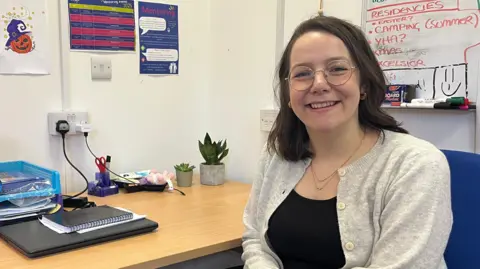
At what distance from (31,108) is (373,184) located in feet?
4.38

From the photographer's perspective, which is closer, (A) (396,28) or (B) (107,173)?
(A) (396,28)

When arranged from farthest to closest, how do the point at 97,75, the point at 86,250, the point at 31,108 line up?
1. the point at 97,75
2. the point at 31,108
3. the point at 86,250

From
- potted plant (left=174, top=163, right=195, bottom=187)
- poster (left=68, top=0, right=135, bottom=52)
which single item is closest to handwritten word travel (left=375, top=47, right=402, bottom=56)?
potted plant (left=174, top=163, right=195, bottom=187)

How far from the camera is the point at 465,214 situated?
3.71ft

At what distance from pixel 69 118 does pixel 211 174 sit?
636 mm

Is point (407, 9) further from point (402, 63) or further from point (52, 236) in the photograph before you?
point (52, 236)

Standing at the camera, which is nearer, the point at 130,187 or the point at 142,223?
the point at 142,223

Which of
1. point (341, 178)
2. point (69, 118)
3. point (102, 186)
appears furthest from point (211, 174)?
point (341, 178)

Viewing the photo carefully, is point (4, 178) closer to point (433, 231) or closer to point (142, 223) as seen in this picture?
point (142, 223)

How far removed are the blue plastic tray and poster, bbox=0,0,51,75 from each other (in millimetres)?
345

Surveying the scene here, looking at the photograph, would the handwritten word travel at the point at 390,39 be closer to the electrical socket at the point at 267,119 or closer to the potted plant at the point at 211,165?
the electrical socket at the point at 267,119

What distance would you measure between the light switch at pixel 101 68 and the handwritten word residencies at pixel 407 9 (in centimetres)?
108

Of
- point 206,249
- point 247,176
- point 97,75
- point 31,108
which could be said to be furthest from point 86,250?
point 247,176

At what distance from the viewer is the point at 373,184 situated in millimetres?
1134
